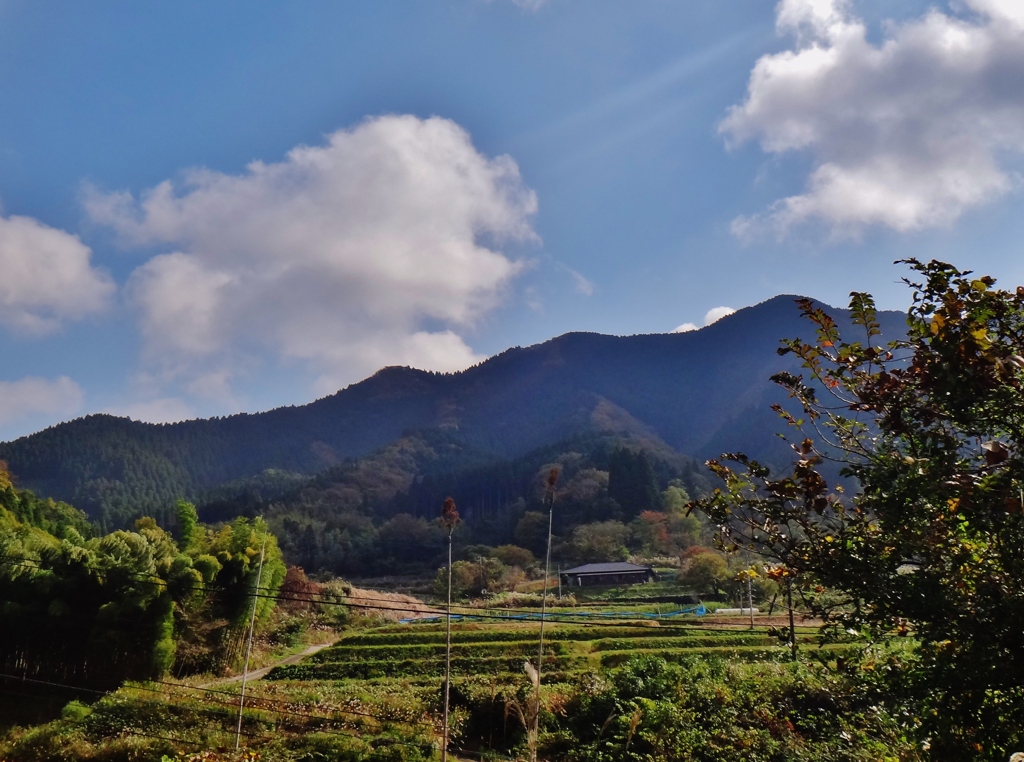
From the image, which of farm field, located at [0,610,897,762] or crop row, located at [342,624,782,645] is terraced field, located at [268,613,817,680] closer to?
crop row, located at [342,624,782,645]

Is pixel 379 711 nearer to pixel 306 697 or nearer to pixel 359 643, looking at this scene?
pixel 306 697

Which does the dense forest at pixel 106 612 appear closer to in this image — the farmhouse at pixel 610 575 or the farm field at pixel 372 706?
the farm field at pixel 372 706

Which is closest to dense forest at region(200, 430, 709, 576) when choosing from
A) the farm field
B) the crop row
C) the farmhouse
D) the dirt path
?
the farmhouse

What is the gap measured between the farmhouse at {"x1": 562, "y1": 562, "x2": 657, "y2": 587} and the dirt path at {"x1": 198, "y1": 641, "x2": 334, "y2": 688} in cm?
2661

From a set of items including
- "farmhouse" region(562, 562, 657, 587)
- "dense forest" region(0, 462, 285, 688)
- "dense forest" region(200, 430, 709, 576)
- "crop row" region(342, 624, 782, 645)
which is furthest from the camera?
"dense forest" region(200, 430, 709, 576)

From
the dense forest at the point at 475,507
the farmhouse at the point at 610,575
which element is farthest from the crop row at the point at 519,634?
the dense forest at the point at 475,507

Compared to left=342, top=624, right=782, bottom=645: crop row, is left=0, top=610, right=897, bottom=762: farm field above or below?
above

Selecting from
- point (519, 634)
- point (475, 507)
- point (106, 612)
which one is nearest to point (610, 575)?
point (519, 634)

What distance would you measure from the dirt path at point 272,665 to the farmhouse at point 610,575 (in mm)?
26613

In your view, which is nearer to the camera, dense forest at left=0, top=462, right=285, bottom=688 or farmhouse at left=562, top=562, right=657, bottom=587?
dense forest at left=0, top=462, right=285, bottom=688

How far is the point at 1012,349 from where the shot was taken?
400 centimetres

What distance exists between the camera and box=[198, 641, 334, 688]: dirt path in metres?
24.9

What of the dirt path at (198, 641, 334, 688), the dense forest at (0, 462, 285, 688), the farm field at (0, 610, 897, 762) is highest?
the dense forest at (0, 462, 285, 688)

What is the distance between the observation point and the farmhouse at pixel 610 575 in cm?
5550
